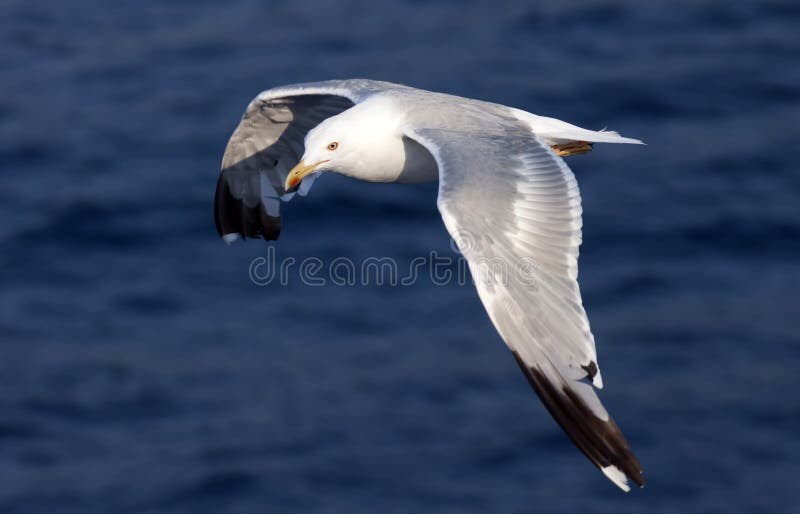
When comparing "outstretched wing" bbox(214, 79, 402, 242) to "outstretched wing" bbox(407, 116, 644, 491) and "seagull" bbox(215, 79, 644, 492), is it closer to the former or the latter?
"seagull" bbox(215, 79, 644, 492)

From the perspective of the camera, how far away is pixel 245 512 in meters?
15.1

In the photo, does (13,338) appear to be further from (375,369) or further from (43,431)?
(375,369)

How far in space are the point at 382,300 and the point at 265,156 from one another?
616cm

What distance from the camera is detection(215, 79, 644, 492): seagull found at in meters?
7.26

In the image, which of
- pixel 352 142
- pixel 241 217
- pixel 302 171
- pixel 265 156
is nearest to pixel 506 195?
pixel 352 142

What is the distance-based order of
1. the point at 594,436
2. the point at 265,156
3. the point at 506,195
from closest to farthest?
1. the point at 594,436
2. the point at 506,195
3. the point at 265,156

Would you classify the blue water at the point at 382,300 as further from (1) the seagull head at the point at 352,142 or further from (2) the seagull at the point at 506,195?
(1) the seagull head at the point at 352,142

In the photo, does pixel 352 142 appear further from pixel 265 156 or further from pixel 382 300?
pixel 382 300

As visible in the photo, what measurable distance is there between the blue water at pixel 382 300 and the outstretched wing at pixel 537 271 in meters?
7.77

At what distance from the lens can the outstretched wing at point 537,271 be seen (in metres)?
7.21

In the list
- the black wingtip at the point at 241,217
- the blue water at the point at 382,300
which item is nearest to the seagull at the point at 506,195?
the black wingtip at the point at 241,217

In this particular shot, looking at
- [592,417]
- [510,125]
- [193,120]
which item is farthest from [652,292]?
[592,417]

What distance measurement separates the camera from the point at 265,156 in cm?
1080

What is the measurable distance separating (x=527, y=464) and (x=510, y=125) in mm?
7168
